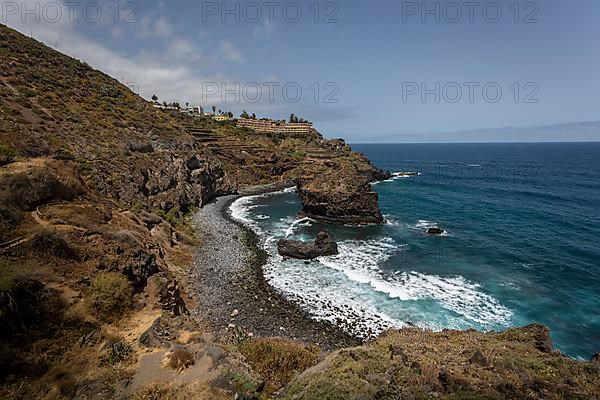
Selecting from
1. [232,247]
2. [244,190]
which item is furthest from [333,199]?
[244,190]

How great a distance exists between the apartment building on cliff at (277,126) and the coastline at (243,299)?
10270cm

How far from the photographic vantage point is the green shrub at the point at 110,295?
13508mm

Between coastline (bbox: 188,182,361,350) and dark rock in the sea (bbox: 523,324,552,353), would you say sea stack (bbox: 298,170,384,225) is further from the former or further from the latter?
dark rock in the sea (bbox: 523,324,552,353)

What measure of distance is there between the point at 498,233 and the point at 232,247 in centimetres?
3516

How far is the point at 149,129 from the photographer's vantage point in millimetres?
53125

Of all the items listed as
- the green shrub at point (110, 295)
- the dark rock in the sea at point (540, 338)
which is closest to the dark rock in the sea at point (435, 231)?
the dark rock in the sea at point (540, 338)

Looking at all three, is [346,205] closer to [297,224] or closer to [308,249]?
[297,224]

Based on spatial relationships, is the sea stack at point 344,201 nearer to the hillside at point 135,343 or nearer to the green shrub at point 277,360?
the hillside at point 135,343

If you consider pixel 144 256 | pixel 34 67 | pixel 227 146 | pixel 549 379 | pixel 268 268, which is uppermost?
pixel 34 67

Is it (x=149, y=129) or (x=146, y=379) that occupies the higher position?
(x=149, y=129)

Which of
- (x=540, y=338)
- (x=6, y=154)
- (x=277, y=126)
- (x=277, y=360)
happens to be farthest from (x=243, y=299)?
(x=277, y=126)

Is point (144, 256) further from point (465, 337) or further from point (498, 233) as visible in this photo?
point (498, 233)

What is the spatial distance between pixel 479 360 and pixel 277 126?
440 feet

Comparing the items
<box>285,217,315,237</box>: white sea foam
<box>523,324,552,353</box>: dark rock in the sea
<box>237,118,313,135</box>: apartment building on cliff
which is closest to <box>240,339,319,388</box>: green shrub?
<box>523,324,552,353</box>: dark rock in the sea
